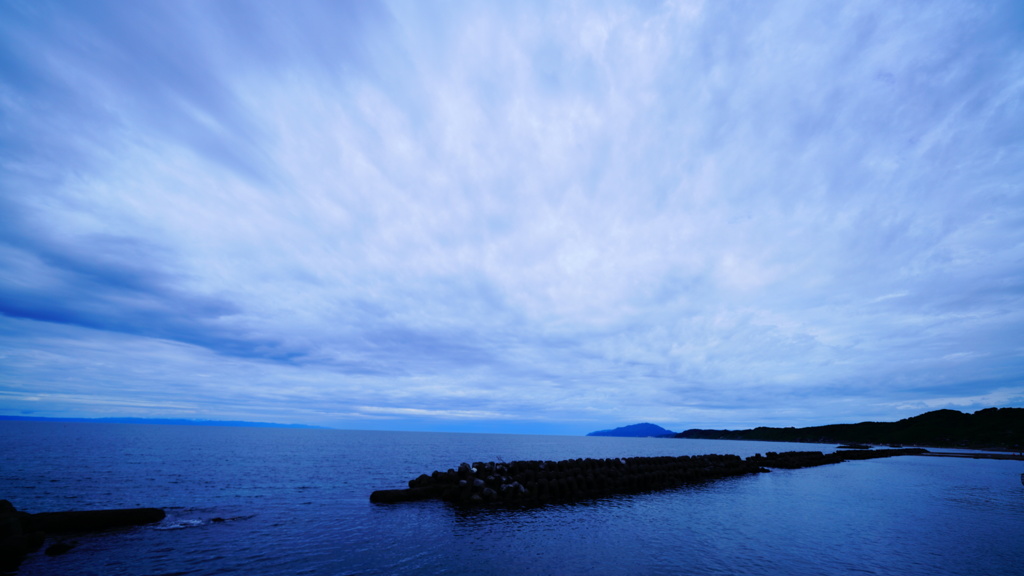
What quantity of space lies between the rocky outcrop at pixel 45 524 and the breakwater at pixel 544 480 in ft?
41.3

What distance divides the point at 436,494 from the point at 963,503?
3739 centimetres

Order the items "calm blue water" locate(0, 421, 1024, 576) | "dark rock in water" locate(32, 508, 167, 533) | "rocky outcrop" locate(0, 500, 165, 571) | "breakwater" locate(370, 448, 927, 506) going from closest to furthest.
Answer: "rocky outcrop" locate(0, 500, 165, 571)
"calm blue water" locate(0, 421, 1024, 576)
"dark rock in water" locate(32, 508, 167, 533)
"breakwater" locate(370, 448, 927, 506)

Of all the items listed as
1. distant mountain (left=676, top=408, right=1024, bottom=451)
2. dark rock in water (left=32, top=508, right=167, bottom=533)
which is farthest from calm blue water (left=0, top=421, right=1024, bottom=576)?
distant mountain (left=676, top=408, right=1024, bottom=451)

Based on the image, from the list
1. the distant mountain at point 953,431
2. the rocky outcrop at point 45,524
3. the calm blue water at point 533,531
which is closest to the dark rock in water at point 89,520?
the rocky outcrop at point 45,524

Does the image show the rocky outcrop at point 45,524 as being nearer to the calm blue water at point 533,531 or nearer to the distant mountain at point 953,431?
the calm blue water at point 533,531

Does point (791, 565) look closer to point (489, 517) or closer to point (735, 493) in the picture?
point (489, 517)

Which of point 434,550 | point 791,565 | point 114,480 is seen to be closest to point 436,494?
point 434,550

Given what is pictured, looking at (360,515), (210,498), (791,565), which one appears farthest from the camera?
(210,498)

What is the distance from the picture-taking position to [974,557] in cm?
1775

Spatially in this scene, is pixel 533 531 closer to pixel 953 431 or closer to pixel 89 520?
pixel 89 520

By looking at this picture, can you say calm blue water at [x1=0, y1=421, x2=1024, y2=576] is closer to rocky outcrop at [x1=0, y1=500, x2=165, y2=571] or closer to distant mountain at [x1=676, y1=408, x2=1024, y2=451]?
rocky outcrop at [x1=0, y1=500, x2=165, y2=571]

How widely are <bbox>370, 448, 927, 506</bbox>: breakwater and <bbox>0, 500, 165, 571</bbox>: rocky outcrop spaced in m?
12.6

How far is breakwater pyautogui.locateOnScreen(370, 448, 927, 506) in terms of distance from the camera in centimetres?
2980

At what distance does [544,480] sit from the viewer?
3206 centimetres
